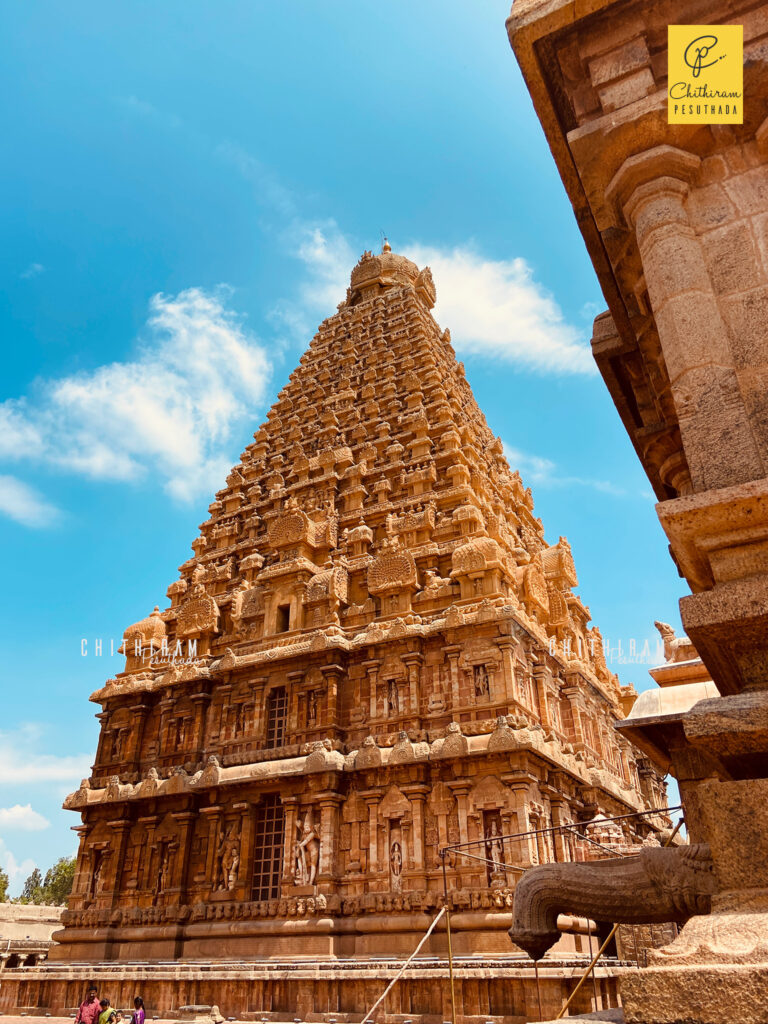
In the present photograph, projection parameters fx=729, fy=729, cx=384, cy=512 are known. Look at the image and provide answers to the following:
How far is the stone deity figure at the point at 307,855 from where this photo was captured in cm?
1986

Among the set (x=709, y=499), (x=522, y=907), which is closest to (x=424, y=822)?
(x=522, y=907)

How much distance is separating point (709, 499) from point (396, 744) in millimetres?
17391

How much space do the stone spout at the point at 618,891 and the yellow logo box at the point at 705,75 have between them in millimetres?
4629

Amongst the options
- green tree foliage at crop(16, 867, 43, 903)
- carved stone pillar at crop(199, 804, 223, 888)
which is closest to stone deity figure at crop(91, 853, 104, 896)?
carved stone pillar at crop(199, 804, 223, 888)

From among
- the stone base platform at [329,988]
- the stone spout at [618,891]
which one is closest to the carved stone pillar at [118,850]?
the stone base platform at [329,988]

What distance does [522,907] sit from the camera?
14.0 feet

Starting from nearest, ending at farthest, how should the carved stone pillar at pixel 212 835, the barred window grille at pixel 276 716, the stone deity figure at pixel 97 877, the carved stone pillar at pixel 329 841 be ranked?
the carved stone pillar at pixel 329 841, the carved stone pillar at pixel 212 835, the barred window grille at pixel 276 716, the stone deity figure at pixel 97 877

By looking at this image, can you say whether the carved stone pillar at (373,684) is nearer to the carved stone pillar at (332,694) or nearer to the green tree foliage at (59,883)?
the carved stone pillar at (332,694)

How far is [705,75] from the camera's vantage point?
16.5ft

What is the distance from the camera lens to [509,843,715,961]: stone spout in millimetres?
3795

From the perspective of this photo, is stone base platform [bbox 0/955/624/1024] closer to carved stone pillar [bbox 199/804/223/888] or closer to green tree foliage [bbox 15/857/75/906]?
carved stone pillar [bbox 199/804/223/888]

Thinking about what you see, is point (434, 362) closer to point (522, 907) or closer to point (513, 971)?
point (513, 971)

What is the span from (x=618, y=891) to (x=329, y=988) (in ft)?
50.3

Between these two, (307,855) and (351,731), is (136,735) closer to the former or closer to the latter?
(351,731)
